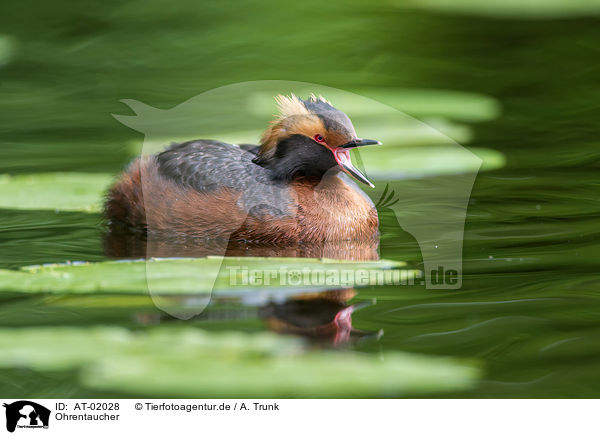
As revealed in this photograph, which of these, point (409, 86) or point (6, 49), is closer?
point (409, 86)

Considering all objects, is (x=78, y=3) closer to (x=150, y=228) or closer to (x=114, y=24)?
(x=114, y=24)

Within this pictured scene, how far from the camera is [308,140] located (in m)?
7.11

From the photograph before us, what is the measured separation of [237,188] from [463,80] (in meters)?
5.06

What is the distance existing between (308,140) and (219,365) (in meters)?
3.21

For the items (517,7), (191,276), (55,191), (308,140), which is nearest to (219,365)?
(191,276)

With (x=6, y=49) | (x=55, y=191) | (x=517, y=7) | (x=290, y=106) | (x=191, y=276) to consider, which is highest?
(x=517, y=7)

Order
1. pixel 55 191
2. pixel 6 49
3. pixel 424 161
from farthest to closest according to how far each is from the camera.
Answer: pixel 6 49, pixel 424 161, pixel 55 191

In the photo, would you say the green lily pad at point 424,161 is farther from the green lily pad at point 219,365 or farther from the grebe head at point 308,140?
the green lily pad at point 219,365

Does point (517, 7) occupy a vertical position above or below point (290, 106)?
above

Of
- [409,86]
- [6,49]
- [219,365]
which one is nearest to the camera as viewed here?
[219,365]

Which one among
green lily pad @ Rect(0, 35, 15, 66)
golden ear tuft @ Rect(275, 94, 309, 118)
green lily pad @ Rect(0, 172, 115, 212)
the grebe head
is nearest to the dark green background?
green lily pad @ Rect(0, 35, 15, 66)

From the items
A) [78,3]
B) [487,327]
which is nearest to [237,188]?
[487,327]
